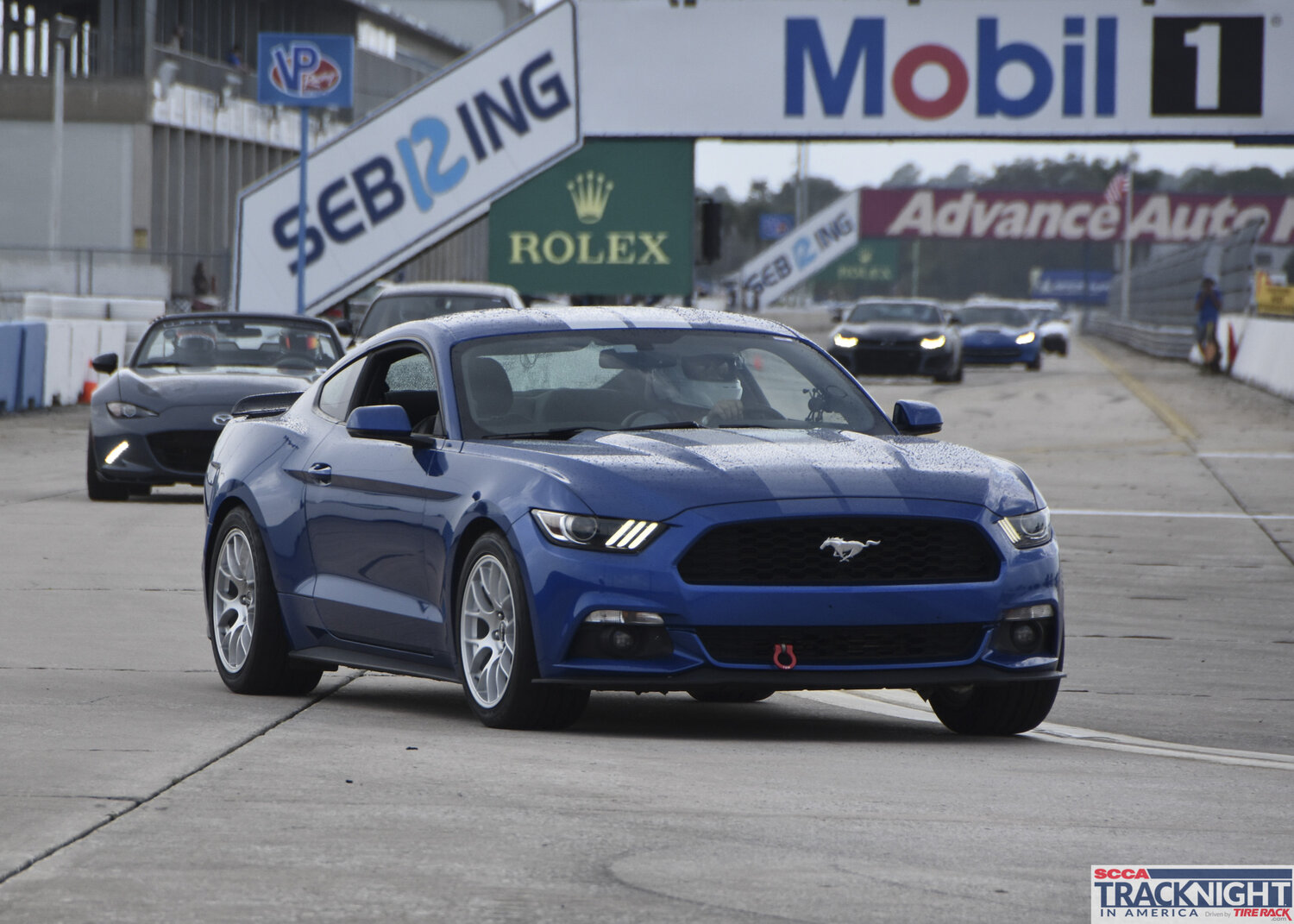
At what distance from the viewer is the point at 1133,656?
10141 mm

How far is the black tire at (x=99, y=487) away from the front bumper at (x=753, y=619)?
35.3 ft

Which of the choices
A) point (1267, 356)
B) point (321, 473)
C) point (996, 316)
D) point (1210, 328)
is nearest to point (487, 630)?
point (321, 473)

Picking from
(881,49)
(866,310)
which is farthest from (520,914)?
(866,310)

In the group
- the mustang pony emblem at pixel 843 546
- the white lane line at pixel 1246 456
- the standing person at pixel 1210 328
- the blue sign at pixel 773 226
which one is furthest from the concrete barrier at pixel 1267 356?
the blue sign at pixel 773 226

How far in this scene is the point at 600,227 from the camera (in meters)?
37.9

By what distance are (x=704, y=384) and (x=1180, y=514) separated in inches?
415

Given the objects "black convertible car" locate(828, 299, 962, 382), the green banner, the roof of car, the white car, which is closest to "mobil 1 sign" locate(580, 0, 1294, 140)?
"black convertible car" locate(828, 299, 962, 382)

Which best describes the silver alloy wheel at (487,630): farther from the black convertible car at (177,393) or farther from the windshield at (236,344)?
the windshield at (236,344)

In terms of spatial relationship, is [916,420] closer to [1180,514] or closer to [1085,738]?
[1085,738]

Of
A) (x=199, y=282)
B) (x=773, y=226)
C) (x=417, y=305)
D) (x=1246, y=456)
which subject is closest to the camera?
(x=417, y=305)

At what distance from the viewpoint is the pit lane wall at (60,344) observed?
29.1 metres

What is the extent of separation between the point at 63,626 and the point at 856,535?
15.5 feet

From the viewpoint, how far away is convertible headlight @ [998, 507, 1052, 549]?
721 centimetres

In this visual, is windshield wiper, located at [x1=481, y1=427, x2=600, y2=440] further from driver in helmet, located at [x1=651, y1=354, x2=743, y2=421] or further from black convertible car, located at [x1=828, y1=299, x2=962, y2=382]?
black convertible car, located at [x1=828, y1=299, x2=962, y2=382]
